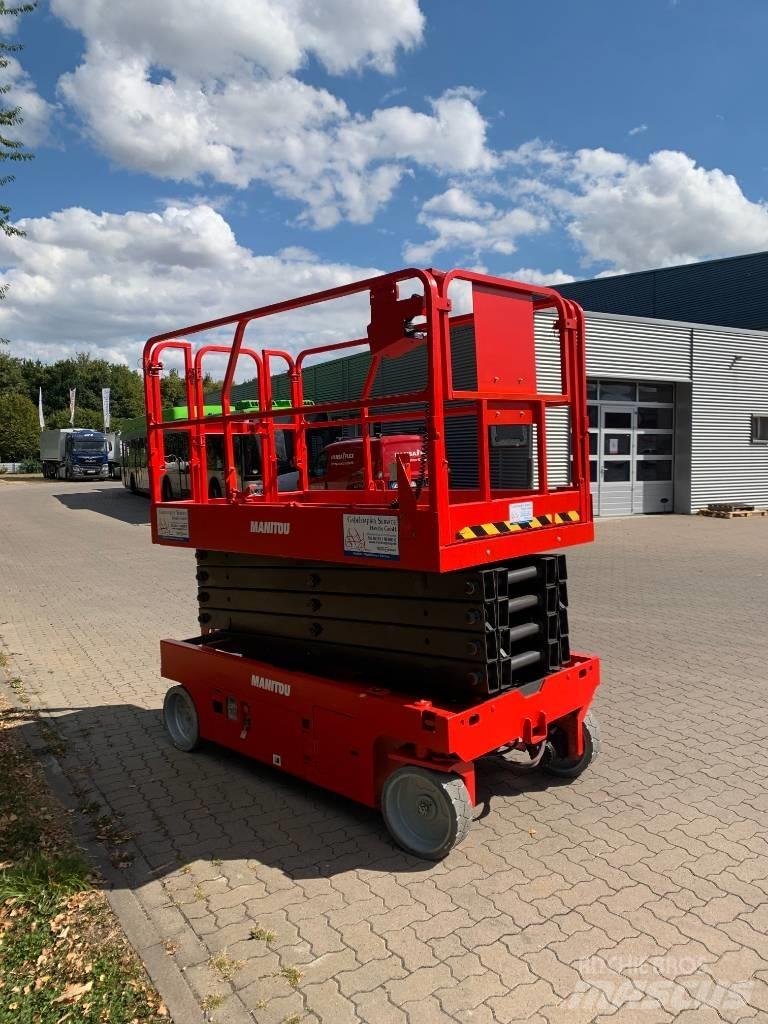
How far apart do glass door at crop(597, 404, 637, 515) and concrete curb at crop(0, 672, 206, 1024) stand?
15.2 m

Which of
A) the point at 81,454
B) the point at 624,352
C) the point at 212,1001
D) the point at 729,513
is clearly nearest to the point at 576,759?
the point at 212,1001

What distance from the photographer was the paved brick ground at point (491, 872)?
8.77ft

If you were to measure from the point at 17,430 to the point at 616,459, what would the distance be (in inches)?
2103

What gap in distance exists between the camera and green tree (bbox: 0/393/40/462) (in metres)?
58.0

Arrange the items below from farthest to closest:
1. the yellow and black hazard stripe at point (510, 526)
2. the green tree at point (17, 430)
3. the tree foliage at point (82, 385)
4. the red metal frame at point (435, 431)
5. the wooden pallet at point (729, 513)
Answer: the tree foliage at point (82, 385) → the green tree at point (17, 430) → the wooden pallet at point (729, 513) → the yellow and black hazard stripe at point (510, 526) → the red metal frame at point (435, 431)

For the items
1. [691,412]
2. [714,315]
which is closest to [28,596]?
[691,412]

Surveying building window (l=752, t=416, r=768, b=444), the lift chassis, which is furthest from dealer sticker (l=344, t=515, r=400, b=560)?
building window (l=752, t=416, r=768, b=444)

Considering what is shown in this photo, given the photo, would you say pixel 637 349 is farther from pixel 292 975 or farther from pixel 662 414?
pixel 292 975

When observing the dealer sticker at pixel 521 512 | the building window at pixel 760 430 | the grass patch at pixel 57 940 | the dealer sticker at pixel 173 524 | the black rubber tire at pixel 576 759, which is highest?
the building window at pixel 760 430

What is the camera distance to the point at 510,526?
355 centimetres

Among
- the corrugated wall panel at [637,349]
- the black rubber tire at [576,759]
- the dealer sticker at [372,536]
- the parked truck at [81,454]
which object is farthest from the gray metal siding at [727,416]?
the parked truck at [81,454]

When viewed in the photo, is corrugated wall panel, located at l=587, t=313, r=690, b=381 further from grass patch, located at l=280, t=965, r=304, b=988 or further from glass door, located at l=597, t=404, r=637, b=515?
grass patch, located at l=280, t=965, r=304, b=988

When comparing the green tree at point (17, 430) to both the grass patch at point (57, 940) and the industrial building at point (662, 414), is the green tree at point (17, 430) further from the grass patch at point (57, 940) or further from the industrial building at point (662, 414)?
the grass patch at point (57, 940)

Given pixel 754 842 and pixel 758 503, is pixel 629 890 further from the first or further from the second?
pixel 758 503
